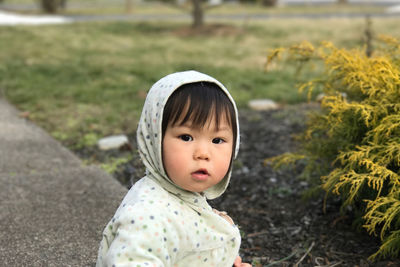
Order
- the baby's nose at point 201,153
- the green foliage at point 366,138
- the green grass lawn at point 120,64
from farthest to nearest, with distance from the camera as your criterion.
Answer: the green grass lawn at point 120,64, the green foliage at point 366,138, the baby's nose at point 201,153

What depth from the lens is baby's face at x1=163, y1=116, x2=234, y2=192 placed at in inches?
69.9

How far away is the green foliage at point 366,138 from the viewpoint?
101 inches

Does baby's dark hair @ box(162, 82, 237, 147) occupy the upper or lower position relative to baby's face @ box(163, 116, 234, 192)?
upper

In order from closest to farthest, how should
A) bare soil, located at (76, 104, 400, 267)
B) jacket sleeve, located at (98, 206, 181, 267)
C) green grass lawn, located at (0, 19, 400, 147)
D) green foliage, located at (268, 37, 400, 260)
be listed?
1. jacket sleeve, located at (98, 206, 181, 267)
2. green foliage, located at (268, 37, 400, 260)
3. bare soil, located at (76, 104, 400, 267)
4. green grass lawn, located at (0, 19, 400, 147)

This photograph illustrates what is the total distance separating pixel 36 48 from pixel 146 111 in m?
8.00

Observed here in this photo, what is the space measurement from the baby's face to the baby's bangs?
0.02m

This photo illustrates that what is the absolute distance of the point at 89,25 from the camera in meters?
13.2

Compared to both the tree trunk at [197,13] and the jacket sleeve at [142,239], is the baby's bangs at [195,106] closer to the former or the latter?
the jacket sleeve at [142,239]

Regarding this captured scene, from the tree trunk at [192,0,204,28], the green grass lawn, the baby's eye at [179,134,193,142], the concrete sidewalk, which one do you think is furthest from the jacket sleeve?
the tree trunk at [192,0,204,28]

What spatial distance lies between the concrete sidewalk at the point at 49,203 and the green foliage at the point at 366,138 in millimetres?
1371

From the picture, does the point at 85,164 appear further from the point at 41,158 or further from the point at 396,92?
the point at 396,92

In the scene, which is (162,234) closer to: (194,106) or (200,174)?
(200,174)

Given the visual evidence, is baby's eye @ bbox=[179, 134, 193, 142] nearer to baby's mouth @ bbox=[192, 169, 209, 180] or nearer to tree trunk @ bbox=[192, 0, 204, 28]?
baby's mouth @ bbox=[192, 169, 209, 180]

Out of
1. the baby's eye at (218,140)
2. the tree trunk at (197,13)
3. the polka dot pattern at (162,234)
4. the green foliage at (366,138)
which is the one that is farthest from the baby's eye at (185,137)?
the tree trunk at (197,13)
